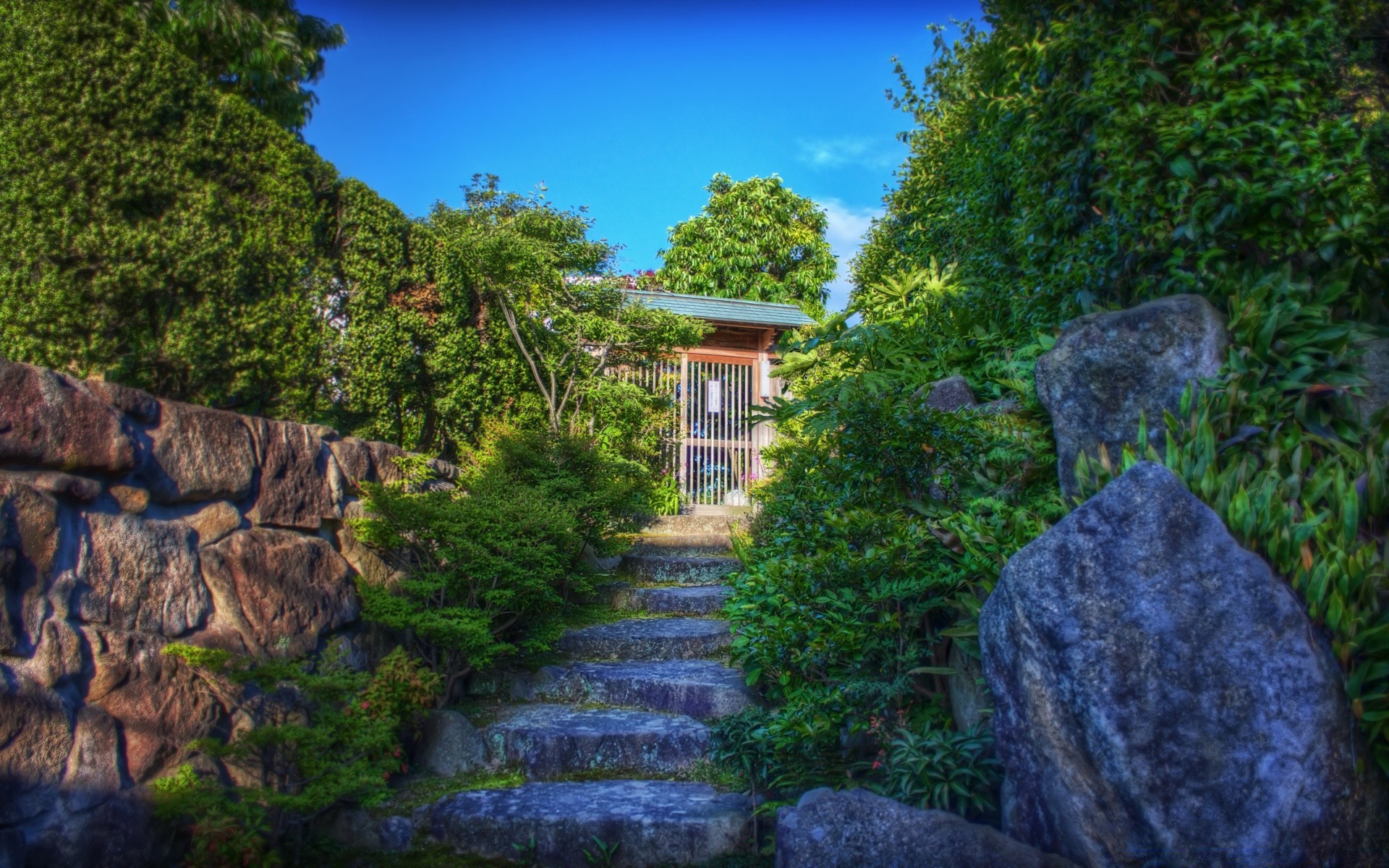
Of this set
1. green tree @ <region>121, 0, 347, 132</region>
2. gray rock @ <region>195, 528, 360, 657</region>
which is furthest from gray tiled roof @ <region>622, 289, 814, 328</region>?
gray rock @ <region>195, 528, 360, 657</region>

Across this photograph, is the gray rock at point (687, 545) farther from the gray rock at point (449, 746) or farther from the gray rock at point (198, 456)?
the gray rock at point (198, 456)

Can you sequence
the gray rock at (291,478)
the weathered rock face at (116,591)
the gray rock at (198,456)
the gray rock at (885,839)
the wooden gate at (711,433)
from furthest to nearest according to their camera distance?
the wooden gate at (711,433) → the gray rock at (291,478) → the gray rock at (198,456) → the weathered rock face at (116,591) → the gray rock at (885,839)

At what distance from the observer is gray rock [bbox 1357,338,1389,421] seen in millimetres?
3277

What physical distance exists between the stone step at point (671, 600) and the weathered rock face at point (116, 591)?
2.82 m

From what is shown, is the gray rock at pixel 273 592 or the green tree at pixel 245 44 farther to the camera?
the green tree at pixel 245 44

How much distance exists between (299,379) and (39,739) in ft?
9.84

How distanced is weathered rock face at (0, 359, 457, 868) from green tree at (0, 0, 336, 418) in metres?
1.17

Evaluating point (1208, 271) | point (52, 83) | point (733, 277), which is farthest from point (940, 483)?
point (733, 277)

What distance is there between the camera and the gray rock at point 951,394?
4.80 meters

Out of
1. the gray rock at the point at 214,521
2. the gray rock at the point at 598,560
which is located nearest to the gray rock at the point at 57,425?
the gray rock at the point at 214,521

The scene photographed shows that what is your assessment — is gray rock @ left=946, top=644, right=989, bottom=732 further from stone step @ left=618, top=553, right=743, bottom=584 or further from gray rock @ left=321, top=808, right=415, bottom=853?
stone step @ left=618, top=553, right=743, bottom=584

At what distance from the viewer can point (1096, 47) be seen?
4.12m

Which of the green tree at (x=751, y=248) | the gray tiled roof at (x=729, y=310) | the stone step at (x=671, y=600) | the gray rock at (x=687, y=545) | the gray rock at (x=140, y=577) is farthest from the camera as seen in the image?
the green tree at (x=751, y=248)

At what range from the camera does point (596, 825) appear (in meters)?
3.84
